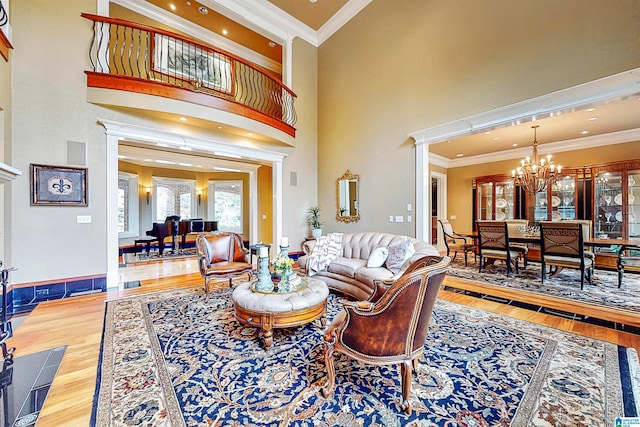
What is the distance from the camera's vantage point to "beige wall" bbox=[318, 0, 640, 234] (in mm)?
3064

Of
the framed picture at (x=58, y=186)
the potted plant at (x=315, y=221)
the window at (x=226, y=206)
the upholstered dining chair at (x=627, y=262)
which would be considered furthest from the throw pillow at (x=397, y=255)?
the window at (x=226, y=206)

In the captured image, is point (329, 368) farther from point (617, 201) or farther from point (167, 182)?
point (167, 182)

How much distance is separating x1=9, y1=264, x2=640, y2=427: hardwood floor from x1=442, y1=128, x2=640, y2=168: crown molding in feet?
19.4

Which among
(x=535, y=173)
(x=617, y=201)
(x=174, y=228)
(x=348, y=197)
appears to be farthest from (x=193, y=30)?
(x=617, y=201)

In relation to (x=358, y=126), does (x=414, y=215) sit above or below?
below

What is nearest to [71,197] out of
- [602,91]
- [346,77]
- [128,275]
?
[128,275]

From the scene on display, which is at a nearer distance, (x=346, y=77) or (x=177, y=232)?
(x=346, y=77)

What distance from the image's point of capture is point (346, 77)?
6.12 meters

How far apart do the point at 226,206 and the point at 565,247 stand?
Answer: 33.3ft

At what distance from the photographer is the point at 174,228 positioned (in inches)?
308

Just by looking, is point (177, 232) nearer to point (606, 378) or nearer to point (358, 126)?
point (358, 126)

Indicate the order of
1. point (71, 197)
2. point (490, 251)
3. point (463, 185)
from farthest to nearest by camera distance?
1. point (463, 185)
2. point (490, 251)
3. point (71, 197)

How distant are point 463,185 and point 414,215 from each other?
519 centimetres

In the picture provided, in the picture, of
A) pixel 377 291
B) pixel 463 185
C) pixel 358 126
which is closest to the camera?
pixel 377 291
